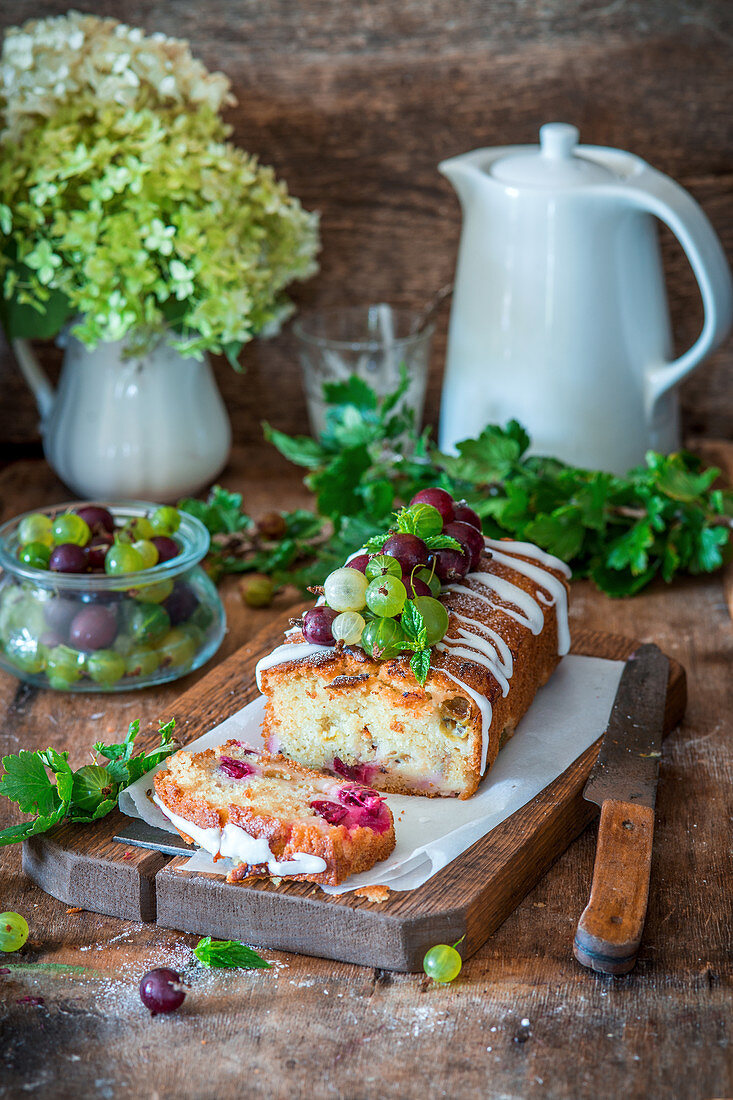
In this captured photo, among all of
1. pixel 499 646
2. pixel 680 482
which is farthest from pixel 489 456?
pixel 499 646

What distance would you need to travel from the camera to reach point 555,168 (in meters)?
1.60

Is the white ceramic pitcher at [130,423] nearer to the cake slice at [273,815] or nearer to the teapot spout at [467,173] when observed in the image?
the teapot spout at [467,173]

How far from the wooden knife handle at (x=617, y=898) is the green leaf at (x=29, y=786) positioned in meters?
0.46

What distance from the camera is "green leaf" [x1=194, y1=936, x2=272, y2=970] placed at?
0.85 metres

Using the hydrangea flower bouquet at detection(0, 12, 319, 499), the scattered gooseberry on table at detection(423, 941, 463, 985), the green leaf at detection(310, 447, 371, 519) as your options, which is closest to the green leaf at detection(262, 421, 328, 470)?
the green leaf at detection(310, 447, 371, 519)

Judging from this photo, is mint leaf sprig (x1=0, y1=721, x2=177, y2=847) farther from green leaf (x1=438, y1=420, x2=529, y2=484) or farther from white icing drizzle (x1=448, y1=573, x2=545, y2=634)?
green leaf (x1=438, y1=420, x2=529, y2=484)

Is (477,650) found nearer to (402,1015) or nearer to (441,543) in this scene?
(441,543)

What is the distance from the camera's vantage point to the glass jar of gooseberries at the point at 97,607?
1239 millimetres

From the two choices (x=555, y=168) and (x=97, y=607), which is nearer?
(x=97, y=607)

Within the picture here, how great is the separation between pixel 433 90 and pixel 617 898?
1435 millimetres

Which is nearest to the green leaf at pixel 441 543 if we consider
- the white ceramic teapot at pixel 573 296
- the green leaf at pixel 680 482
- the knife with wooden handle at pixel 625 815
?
the knife with wooden handle at pixel 625 815

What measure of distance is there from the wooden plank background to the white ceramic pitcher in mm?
447

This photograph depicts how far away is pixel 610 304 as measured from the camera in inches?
63.9

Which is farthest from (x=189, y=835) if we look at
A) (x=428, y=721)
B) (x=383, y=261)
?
(x=383, y=261)
